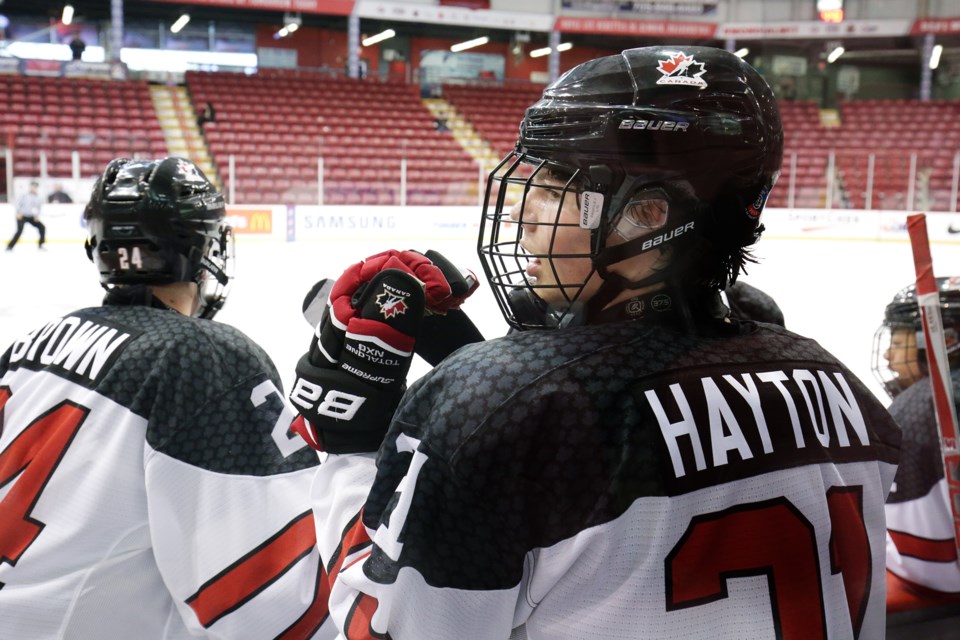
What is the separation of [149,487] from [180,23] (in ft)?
55.0

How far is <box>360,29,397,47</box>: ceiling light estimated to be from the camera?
17.1 m

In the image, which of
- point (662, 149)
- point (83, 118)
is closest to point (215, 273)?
point (662, 149)

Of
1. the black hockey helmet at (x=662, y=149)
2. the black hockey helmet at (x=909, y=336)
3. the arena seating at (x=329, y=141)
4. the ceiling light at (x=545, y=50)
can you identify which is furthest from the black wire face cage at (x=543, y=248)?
the ceiling light at (x=545, y=50)

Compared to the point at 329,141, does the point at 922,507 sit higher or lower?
lower

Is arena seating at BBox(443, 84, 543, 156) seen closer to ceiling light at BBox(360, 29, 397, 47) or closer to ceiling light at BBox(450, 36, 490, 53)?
ceiling light at BBox(450, 36, 490, 53)

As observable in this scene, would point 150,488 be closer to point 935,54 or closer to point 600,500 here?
point 600,500

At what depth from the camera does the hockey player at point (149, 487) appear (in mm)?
1122

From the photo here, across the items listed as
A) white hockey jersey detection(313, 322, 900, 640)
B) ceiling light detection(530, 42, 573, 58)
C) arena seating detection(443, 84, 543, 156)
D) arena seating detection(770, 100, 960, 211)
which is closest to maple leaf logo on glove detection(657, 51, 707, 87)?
white hockey jersey detection(313, 322, 900, 640)

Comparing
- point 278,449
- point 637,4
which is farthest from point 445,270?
point 637,4

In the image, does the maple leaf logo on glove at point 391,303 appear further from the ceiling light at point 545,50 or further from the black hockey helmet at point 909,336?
the ceiling light at point 545,50

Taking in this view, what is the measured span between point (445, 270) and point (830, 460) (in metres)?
0.45

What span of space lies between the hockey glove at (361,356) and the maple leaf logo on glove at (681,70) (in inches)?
11.4

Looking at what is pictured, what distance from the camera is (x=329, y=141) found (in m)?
13.3

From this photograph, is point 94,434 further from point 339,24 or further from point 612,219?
point 339,24
